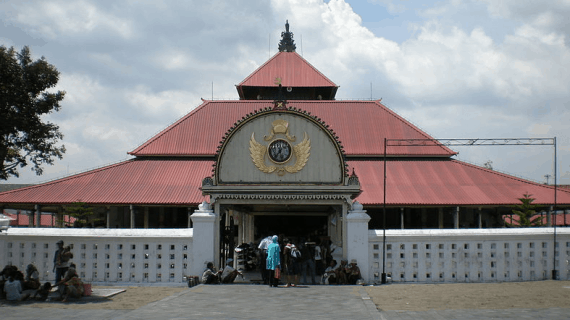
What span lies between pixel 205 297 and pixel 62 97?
7126 millimetres

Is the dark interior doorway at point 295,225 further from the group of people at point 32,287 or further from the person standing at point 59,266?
the group of people at point 32,287

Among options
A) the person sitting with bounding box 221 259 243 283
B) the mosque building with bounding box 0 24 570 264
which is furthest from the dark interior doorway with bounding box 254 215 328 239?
the person sitting with bounding box 221 259 243 283

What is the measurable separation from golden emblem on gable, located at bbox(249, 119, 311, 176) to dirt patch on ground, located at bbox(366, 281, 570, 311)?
14.1 feet

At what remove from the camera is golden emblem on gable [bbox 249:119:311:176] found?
1805 cm

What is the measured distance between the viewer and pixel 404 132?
38688 millimetres

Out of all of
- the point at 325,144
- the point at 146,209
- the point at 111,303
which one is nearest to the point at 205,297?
the point at 111,303

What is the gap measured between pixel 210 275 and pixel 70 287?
4059mm

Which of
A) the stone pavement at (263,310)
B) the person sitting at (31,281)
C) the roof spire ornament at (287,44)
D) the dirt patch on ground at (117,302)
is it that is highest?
the roof spire ornament at (287,44)

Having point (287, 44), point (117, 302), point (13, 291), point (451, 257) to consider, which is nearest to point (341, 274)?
point (451, 257)

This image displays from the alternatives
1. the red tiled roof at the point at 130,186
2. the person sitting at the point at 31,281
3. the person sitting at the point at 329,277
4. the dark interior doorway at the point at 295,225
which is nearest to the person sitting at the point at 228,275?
the person sitting at the point at 329,277

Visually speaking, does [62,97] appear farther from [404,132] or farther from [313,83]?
[313,83]

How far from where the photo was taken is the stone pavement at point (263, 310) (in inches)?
→ 431

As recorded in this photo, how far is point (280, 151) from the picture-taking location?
18094 millimetres

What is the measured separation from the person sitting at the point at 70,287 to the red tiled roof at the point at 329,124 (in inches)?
932
